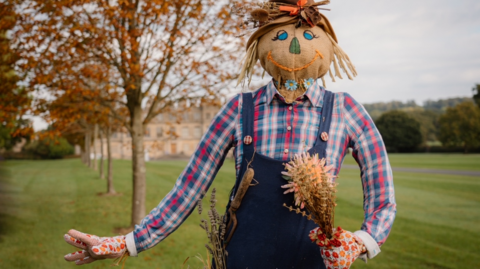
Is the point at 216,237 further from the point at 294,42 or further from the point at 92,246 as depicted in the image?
the point at 294,42

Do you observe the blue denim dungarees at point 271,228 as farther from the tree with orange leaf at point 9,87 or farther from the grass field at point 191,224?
the tree with orange leaf at point 9,87

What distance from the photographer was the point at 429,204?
36.4 feet

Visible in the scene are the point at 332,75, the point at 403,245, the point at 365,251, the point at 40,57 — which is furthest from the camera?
the point at 403,245

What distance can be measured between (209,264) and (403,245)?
254 inches

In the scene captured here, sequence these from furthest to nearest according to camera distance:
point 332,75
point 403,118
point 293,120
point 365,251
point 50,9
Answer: point 403,118 < point 50,9 < point 332,75 < point 293,120 < point 365,251

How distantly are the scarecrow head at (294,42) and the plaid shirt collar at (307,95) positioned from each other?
1.8 inches

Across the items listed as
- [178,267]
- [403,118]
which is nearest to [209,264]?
[178,267]

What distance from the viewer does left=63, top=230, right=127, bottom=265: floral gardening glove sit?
5.91 ft

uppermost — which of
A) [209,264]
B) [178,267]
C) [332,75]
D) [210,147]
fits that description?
[332,75]

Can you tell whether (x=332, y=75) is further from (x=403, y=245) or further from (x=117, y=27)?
(x=403, y=245)

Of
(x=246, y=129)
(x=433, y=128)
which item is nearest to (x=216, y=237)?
(x=246, y=129)

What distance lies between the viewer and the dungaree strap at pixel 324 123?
180 centimetres

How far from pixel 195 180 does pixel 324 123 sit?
2.39ft

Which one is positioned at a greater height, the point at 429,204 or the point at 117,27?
the point at 117,27
